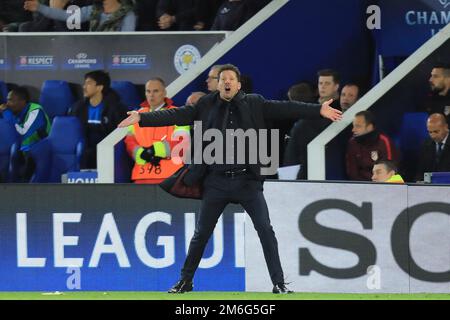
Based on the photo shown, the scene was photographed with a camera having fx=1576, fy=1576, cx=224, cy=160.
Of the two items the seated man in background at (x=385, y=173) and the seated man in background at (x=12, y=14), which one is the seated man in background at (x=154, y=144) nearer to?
the seated man in background at (x=385, y=173)

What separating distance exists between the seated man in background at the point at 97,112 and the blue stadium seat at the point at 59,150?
0.11 meters

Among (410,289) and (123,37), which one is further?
(123,37)

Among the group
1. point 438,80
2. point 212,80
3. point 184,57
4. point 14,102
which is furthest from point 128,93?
point 438,80

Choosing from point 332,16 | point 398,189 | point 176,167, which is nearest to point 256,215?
point 398,189

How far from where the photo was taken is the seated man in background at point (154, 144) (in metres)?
16.5

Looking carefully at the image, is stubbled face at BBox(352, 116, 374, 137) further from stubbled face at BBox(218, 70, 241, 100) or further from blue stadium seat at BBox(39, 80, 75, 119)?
blue stadium seat at BBox(39, 80, 75, 119)

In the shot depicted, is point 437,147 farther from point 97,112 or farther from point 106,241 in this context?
point 97,112

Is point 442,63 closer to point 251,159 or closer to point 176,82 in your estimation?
Result: point 176,82

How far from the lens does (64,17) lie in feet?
62.5

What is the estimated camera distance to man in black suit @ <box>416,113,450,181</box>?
1600 centimetres

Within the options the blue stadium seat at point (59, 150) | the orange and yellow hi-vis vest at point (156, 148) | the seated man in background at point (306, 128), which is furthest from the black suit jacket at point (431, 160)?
the blue stadium seat at point (59, 150)

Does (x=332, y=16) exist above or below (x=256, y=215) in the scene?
above

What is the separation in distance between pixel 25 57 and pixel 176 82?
7.20 ft

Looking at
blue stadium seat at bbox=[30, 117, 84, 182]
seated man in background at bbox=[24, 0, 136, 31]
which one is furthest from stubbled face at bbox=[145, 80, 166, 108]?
seated man in background at bbox=[24, 0, 136, 31]
